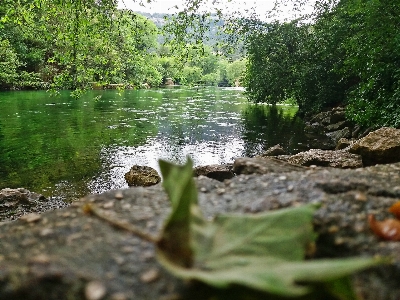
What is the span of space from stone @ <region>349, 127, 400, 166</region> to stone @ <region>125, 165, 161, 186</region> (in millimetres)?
5712

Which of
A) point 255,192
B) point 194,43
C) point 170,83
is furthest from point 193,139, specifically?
point 170,83

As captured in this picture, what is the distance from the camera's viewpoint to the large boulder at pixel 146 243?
121cm

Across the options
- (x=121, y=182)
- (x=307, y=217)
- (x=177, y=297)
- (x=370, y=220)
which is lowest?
(x=121, y=182)

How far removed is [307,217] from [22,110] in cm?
2851

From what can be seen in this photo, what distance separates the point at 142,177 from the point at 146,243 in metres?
8.37

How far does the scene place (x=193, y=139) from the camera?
17.6 metres

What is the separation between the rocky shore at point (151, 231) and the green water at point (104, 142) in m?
7.98

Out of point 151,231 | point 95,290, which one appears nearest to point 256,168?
point 151,231

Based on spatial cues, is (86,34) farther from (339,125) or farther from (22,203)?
(339,125)

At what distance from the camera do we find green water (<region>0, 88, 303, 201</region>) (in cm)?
1090

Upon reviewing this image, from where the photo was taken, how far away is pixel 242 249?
3.96ft

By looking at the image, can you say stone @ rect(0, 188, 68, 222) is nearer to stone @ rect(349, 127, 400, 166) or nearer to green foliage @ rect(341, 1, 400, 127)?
stone @ rect(349, 127, 400, 166)

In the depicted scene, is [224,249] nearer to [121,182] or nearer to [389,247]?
[389,247]

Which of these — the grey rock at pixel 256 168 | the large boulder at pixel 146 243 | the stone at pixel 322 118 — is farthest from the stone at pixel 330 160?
the stone at pixel 322 118
